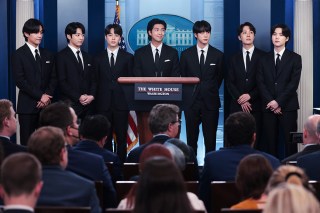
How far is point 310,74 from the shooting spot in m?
9.44

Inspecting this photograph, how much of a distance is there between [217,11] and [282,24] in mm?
1421

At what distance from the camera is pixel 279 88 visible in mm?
8648

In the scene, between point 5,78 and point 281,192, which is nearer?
point 281,192

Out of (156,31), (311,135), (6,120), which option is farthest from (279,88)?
(6,120)

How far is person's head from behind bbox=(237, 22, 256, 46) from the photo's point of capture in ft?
29.0

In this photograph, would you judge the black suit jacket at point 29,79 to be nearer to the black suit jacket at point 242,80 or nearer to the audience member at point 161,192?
the black suit jacket at point 242,80

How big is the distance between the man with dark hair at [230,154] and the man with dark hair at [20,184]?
6.82ft

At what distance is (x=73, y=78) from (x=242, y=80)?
208 cm

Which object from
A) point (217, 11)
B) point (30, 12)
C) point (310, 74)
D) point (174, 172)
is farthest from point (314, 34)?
point (174, 172)

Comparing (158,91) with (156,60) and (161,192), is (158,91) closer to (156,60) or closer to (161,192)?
(156,60)

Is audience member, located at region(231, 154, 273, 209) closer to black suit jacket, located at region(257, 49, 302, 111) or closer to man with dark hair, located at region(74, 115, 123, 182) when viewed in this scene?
man with dark hair, located at region(74, 115, 123, 182)

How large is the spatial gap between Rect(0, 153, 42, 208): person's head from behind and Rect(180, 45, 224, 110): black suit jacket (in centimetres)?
570

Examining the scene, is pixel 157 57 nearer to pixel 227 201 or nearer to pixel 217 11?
pixel 217 11

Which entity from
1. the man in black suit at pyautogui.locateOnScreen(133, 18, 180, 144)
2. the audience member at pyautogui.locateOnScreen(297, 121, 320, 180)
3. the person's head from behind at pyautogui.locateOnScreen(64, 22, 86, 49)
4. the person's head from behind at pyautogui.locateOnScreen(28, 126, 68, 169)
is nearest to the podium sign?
the man in black suit at pyautogui.locateOnScreen(133, 18, 180, 144)
